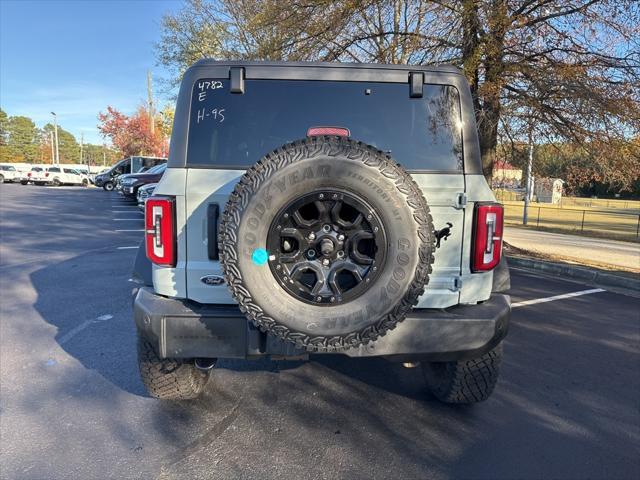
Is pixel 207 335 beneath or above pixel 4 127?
beneath

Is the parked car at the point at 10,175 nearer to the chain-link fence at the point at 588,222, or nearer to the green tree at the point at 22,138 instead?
the chain-link fence at the point at 588,222

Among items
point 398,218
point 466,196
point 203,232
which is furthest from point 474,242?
point 203,232

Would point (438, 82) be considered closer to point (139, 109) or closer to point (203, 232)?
point (203, 232)

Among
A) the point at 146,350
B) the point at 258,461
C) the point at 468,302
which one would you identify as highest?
the point at 468,302

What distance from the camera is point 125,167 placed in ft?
104

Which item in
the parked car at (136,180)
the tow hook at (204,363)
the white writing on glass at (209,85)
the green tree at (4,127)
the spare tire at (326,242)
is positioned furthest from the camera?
the green tree at (4,127)

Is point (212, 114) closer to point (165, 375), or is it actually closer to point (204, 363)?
A: point (204, 363)

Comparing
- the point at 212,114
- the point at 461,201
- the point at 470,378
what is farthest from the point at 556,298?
the point at 212,114

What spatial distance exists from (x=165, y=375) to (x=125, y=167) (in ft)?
105

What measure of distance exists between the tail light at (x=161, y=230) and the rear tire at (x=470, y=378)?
6.38 ft

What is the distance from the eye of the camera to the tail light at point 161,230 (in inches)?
98.4

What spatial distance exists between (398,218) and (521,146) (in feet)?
32.6

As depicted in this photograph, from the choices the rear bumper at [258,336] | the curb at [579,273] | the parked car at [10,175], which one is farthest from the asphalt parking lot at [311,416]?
the parked car at [10,175]

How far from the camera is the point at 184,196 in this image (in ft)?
8.25
